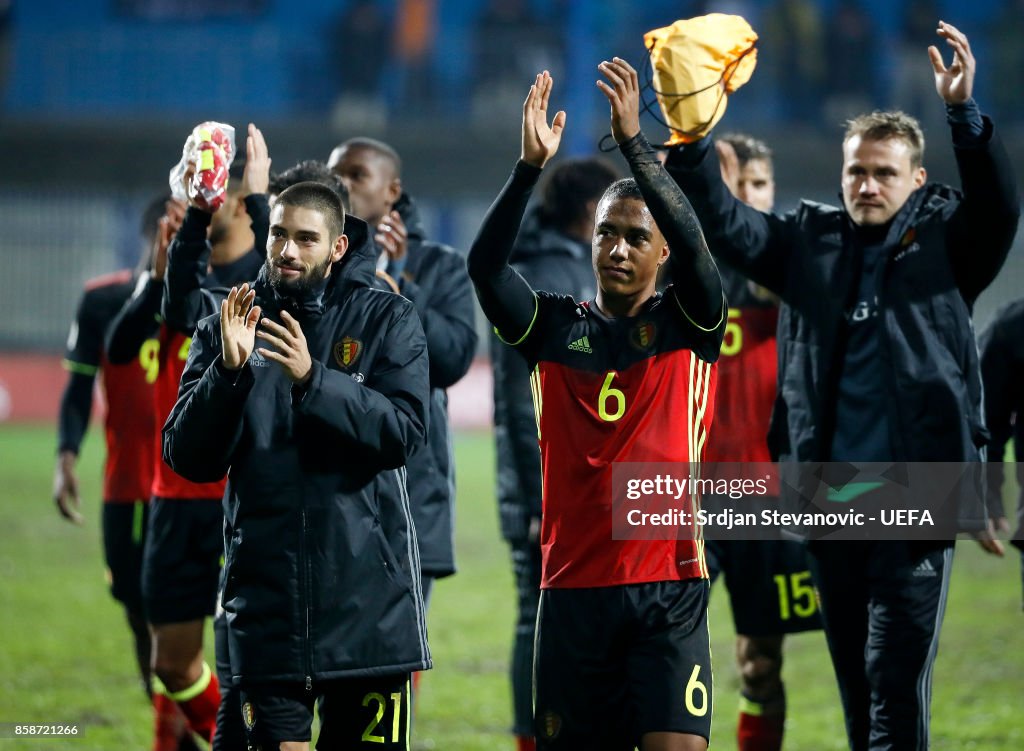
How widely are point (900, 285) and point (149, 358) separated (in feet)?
10.5

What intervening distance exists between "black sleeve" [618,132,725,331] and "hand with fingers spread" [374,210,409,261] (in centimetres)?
139

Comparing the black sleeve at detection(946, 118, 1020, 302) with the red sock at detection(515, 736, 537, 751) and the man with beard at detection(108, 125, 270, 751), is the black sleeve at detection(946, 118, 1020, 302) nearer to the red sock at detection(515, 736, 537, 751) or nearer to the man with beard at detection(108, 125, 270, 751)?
the red sock at detection(515, 736, 537, 751)

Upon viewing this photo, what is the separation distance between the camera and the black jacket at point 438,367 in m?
4.89

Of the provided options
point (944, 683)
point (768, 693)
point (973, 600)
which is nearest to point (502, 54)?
point (973, 600)

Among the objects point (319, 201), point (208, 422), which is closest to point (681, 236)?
point (319, 201)

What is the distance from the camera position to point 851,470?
4.40 meters

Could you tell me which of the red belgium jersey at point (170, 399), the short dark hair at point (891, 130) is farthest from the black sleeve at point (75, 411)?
the short dark hair at point (891, 130)

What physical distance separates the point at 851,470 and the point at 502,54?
2115cm

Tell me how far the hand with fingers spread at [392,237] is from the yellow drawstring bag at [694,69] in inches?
44.9

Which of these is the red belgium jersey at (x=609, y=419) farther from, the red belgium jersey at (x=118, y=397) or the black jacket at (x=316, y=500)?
the red belgium jersey at (x=118, y=397)

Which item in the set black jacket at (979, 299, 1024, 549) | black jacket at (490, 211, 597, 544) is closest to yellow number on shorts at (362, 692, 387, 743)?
black jacket at (490, 211, 597, 544)

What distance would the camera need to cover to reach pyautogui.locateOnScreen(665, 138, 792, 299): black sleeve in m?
4.35

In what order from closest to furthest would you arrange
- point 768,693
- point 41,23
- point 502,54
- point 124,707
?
point 768,693 < point 124,707 < point 502,54 < point 41,23

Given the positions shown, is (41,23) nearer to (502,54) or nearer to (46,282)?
(46,282)
